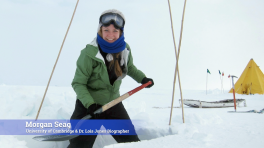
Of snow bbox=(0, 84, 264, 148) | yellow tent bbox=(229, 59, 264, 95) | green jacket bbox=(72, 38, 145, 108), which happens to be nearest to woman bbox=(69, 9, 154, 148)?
green jacket bbox=(72, 38, 145, 108)

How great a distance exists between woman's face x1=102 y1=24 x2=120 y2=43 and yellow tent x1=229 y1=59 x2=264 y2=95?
1160 centimetres

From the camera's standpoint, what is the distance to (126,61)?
1933 mm

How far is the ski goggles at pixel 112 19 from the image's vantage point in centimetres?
174

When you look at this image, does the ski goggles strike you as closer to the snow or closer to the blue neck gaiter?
the blue neck gaiter

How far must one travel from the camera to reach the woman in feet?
5.65

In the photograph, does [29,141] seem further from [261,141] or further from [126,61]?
[261,141]

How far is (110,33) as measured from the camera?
5.76ft

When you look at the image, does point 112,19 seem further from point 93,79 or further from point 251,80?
point 251,80

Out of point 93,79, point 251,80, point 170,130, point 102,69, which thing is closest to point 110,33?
point 102,69

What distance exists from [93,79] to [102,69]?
0.14 m

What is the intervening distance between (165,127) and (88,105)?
1.01m

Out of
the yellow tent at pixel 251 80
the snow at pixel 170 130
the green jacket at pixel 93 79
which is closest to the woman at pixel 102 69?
the green jacket at pixel 93 79

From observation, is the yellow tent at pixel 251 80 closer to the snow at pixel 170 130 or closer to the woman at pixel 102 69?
the snow at pixel 170 130

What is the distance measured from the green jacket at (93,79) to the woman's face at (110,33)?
12 cm
